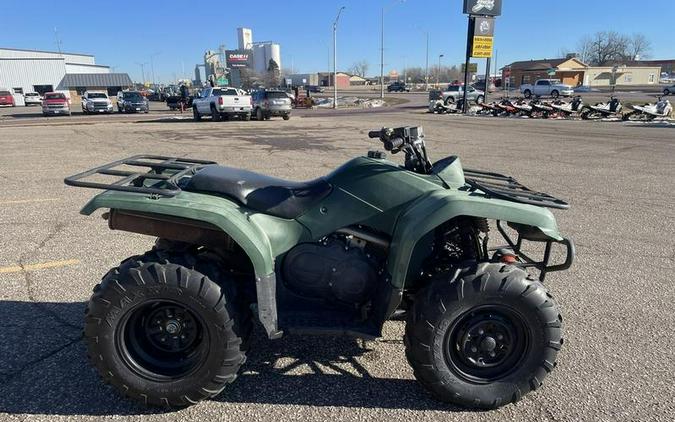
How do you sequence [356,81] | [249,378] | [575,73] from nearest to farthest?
[249,378], [575,73], [356,81]

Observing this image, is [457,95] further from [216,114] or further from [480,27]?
[216,114]

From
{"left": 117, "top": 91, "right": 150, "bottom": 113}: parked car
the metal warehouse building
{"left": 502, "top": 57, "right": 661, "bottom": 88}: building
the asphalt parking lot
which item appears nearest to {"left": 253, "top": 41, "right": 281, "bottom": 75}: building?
the metal warehouse building

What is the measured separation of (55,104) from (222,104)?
1585 cm

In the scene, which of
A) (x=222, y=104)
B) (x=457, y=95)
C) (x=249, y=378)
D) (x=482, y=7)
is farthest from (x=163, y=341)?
(x=457, y=95)

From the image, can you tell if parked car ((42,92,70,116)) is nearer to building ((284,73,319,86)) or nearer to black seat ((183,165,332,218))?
black seat ((183,165,332,218))

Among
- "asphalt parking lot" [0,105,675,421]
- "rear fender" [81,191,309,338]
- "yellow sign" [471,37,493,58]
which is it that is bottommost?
"asphalt parking lot" [0,105,675,421]

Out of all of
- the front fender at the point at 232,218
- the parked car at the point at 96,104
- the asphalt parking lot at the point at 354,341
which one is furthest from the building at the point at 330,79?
the front fender at the point at 232,218

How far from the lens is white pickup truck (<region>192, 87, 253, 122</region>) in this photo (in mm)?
25000

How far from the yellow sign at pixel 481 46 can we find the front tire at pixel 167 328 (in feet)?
114

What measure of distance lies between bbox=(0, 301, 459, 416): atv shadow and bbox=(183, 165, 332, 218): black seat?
1076mm

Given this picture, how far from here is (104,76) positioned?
8425 centimetres

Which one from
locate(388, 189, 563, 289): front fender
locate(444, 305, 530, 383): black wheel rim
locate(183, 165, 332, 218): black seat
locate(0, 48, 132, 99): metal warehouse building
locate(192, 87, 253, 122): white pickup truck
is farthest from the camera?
locate(0, 48, 132, 99): metal warehouse building

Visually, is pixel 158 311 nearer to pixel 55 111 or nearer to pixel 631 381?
pixel 631 381

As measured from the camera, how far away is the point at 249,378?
120 inches
